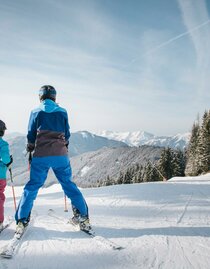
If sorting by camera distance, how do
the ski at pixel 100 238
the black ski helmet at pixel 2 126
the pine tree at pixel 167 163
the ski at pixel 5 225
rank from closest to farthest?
the ski at pixel 100 238 → the ski at pixel 5 225 → the black ski helmet at pixel 2 126 → the pine tree at pixel 167 163

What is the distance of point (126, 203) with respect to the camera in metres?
8.08

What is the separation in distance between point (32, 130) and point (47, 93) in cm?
78

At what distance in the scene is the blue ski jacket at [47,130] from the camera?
17.3 feet

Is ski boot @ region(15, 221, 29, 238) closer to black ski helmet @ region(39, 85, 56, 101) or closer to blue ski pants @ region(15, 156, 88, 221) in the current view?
blue ski pants @ region(15, 156, 88, 221)

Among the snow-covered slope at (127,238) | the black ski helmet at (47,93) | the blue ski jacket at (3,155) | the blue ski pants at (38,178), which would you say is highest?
the black ski helmet at (47,93)

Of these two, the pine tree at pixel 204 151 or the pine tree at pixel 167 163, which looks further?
the pine tree at pixel 167 163

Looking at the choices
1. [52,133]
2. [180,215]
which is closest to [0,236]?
[52,133]

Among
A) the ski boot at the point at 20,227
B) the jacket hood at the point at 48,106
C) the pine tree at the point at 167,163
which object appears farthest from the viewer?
the pine tree at the point at 167,163

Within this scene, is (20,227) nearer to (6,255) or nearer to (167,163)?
(6,255)

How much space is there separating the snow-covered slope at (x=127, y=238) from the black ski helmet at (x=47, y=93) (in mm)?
2525

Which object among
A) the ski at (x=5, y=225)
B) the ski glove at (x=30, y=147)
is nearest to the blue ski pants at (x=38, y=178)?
the ski glove at (x=30, y=147)

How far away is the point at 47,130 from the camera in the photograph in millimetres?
5320

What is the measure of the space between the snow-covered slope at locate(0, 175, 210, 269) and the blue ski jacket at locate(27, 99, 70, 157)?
151 centimetres

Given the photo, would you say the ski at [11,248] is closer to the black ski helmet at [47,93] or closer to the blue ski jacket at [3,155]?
the blue ski jacket at [3,155]
